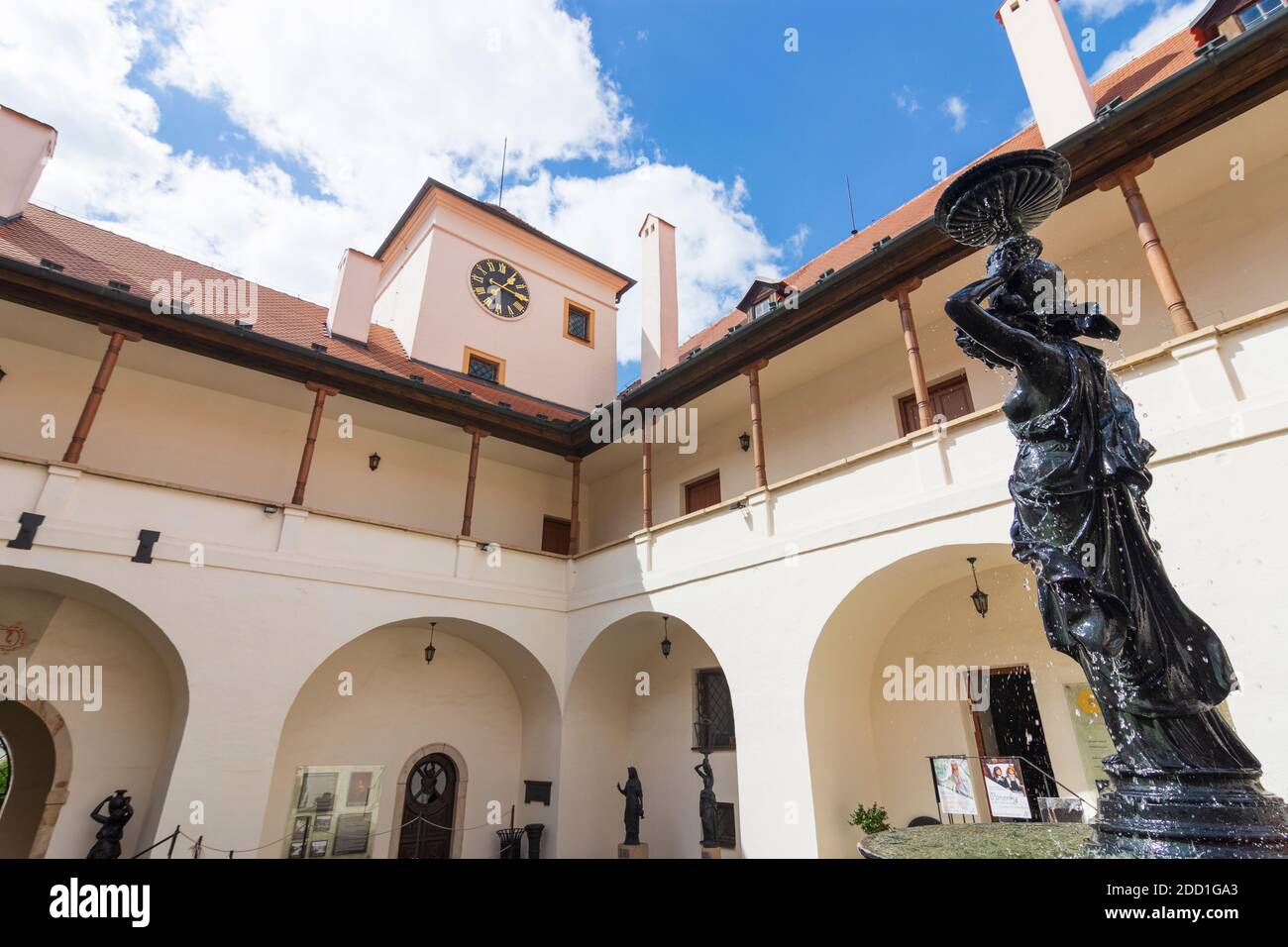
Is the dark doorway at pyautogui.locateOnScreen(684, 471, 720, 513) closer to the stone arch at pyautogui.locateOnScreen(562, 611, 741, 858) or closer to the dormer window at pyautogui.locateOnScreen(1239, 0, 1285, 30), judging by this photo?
the stone arch at pyautogui.locateOnScreen(562, 611, 741, 858)

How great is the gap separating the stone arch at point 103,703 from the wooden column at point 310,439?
2453 mm

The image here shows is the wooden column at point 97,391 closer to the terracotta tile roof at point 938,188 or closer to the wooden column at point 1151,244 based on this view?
the terracotta tile roof at point 938,188

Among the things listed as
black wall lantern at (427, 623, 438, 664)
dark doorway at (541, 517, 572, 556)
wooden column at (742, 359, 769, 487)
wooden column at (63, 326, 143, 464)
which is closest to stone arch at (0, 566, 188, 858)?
wooden column at (63, 326, 143, 464)

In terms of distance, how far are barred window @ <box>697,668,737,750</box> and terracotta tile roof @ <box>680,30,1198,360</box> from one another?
21.7 feet

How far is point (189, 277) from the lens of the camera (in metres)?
14.1

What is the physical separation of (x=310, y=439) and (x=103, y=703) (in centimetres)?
451

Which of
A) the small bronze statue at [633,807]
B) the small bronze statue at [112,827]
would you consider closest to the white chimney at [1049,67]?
the small bronze statue at [633,807]

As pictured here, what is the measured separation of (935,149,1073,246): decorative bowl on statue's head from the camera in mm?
3059

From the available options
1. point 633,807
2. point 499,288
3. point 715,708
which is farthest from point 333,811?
point 499,288

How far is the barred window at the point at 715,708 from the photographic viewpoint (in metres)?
11.5

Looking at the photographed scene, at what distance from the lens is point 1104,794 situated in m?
2.69
